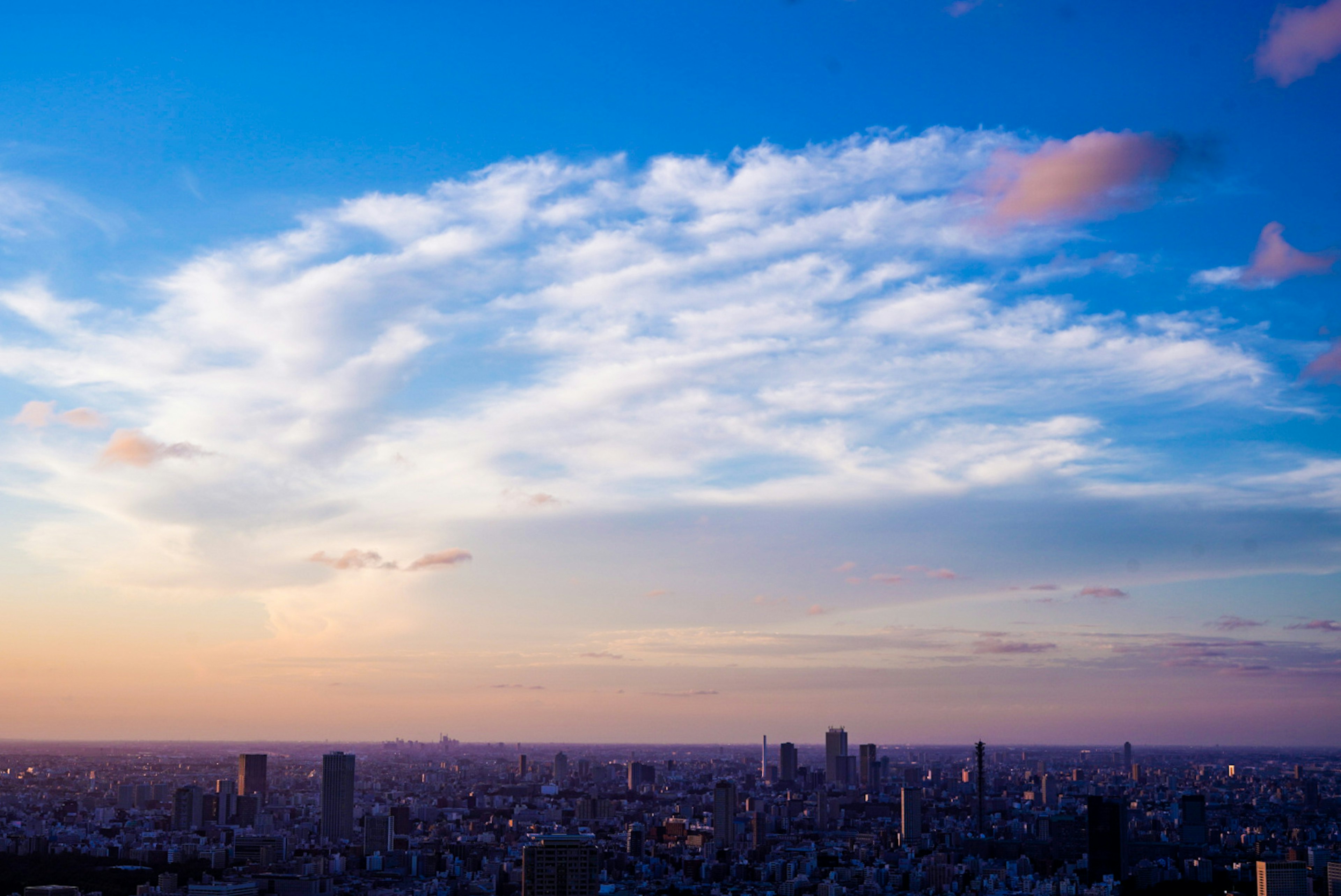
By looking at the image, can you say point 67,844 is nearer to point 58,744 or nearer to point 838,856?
point 838,856

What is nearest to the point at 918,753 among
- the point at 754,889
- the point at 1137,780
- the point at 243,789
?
the point at 1137,780

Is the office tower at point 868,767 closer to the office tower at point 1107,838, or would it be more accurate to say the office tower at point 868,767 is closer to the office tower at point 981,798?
the office tower at point 981,798

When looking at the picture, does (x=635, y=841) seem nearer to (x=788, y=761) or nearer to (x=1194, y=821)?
(x=1194, y=821)

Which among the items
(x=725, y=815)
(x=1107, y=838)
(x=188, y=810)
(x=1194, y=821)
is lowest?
(x=725, y=815)

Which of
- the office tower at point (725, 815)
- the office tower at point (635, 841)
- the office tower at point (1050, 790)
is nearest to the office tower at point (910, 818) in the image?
the office tower at point (1050, 790)

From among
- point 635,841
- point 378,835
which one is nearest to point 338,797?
point 378,835

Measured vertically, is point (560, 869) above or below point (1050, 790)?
above
